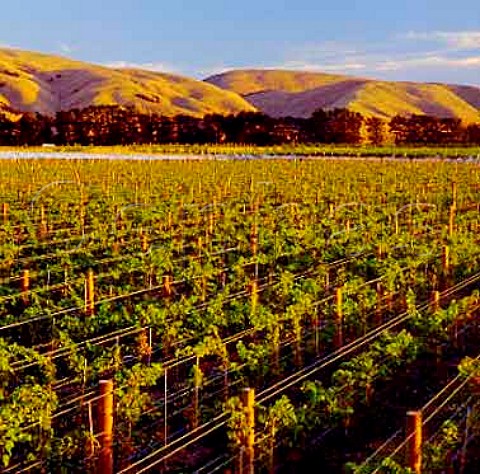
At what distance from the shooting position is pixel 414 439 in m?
5.73

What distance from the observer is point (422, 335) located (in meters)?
10.1

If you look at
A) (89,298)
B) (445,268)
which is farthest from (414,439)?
(445,268)

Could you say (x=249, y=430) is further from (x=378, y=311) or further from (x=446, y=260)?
(x=446, y=260)

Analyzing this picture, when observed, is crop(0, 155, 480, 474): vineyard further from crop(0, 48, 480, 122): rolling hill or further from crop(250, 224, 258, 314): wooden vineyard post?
crop(0, 48, 480, 122): rolling hill

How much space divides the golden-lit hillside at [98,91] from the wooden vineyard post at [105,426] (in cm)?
13070

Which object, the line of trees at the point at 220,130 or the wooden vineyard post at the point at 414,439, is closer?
the wooden vineyard post at the point at 414,439

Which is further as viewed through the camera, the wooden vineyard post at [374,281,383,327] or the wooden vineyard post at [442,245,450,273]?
the wooden vineyard post at [442,245,450,273]

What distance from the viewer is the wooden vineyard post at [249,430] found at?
20.3 feet

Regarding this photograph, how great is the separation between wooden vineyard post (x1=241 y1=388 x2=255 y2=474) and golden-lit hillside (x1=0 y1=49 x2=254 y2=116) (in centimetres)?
13056

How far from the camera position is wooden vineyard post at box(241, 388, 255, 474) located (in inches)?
244

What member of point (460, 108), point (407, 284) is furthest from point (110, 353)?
point (460, 108)

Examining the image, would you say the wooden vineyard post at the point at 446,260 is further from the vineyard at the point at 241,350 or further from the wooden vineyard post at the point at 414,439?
the wooden vineyard post at the point at 414,439

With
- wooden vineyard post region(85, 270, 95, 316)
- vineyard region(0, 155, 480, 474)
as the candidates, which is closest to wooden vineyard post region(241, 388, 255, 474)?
vineyard region(0, 155, 480, 474)

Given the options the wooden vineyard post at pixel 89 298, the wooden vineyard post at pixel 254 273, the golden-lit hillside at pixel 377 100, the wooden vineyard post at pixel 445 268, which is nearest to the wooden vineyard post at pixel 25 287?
the wooden vineyard post at pixel 89 298
